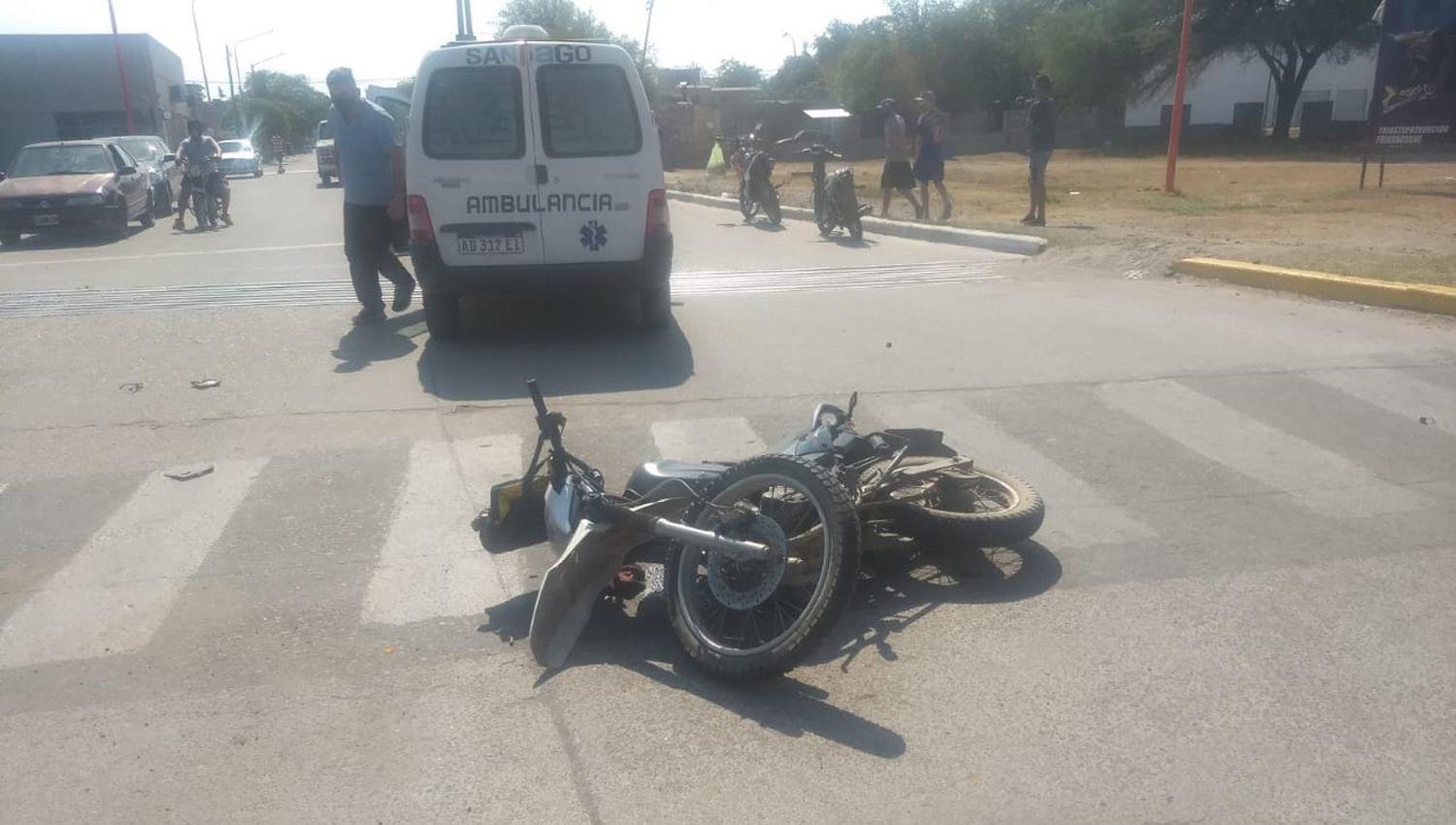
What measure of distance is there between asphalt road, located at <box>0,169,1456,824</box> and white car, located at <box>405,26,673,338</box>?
73 centimetres

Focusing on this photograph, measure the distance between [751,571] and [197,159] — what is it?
62.7 ft

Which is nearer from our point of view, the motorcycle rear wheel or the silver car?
the motorcycle rear wheel

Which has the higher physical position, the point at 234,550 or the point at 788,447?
the point at 788,447

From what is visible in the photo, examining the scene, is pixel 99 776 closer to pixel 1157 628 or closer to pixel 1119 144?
pixel 1157 628

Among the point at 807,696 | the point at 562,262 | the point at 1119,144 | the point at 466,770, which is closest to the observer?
the point at 466,770

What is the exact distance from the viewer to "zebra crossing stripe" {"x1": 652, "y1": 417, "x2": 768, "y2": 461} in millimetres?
6812

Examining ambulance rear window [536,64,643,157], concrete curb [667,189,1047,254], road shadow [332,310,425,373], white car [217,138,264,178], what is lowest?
white car [217,138,264,178]

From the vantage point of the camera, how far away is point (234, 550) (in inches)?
223

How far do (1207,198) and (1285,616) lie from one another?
1886 cm

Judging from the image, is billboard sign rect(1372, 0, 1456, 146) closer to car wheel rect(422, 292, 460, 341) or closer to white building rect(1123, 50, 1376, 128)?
car wheel rect(422, 292, 460, 341)

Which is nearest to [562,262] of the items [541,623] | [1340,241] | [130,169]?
[541,623]

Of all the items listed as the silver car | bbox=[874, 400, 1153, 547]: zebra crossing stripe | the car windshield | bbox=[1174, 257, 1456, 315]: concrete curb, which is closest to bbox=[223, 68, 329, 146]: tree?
the silver car

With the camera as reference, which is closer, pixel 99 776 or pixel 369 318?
pixel 99 776

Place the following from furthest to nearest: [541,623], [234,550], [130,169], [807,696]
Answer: [130,169] → [234,550] → [541,623] → [807,696]
